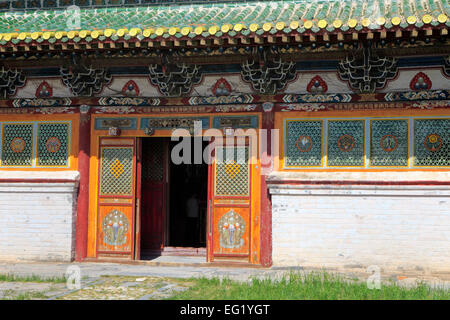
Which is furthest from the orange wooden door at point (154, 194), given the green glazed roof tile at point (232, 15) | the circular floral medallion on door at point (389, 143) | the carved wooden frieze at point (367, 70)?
the circular floral medallion on door at point (389, 143)

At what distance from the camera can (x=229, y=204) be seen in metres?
10.6

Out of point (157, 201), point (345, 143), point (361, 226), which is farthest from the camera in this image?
point (157, 201)

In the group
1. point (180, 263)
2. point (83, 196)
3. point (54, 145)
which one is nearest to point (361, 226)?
point (180, 263)

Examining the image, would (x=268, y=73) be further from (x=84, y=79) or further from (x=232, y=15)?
(x=84, y=79)

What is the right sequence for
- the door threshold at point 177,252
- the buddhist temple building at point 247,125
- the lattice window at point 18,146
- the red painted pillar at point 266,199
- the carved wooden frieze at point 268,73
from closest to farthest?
the buddhist temple building at point 247,125 → the carved wooden frieze at point 268,73 → the red painted pillar at point 266,199 → the lattice window at point 18,146 → the door threshold at point 177,252

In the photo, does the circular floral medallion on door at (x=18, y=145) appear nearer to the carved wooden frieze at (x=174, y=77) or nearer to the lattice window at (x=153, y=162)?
the lattice window at (x=153, y=162)

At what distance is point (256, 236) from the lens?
10.5 m

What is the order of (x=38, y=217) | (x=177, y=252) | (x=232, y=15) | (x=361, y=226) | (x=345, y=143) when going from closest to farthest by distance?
(x=361, y=226) → (x=345, y=143) → (x=232, y=15) → (x=38, y=217) → (x=177, y=252)

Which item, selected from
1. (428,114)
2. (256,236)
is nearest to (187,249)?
(256,236)

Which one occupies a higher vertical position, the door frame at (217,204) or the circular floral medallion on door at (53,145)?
the circular floral medallion on door at (53,145)

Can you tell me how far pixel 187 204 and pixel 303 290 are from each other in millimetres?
6828

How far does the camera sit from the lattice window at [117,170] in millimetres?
10977

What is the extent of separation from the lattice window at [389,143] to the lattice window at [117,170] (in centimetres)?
433

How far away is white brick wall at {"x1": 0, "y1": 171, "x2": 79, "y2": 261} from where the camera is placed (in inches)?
431
